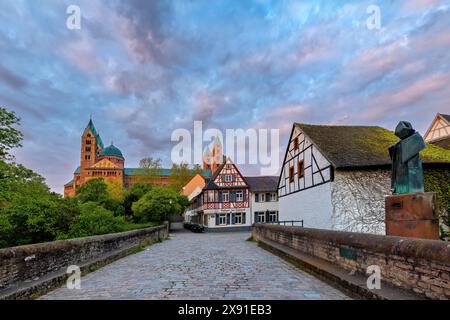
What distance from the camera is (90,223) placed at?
13.9m

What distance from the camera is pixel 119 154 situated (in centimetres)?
10019

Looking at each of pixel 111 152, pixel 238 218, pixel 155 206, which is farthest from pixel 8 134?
pixel 111 152

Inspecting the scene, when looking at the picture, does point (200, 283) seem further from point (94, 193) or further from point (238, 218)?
point (94, 193)

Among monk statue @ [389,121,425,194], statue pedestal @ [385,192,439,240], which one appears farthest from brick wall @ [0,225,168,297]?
monk statue @ [389,121,425,194]

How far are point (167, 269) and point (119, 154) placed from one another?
98.6 m

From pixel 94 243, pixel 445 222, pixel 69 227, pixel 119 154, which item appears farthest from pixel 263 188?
pixel 119 154

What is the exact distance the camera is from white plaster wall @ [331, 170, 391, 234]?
14344 mm

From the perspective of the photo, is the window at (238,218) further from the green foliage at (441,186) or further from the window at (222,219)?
the green foliage at (441,186)

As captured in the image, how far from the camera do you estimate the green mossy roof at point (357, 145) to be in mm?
14745

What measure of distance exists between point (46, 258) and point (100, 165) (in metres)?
88.5

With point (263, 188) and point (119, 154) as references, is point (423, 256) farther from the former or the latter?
point (119, 154)

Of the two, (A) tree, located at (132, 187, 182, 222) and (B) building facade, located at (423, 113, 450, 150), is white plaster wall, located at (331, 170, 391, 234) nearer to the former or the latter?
(B) building facade, located at (423, 113, 450, 150)

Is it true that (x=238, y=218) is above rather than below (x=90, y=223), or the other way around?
below

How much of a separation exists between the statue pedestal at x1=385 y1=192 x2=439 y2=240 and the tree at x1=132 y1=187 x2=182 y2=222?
25.4 metres
